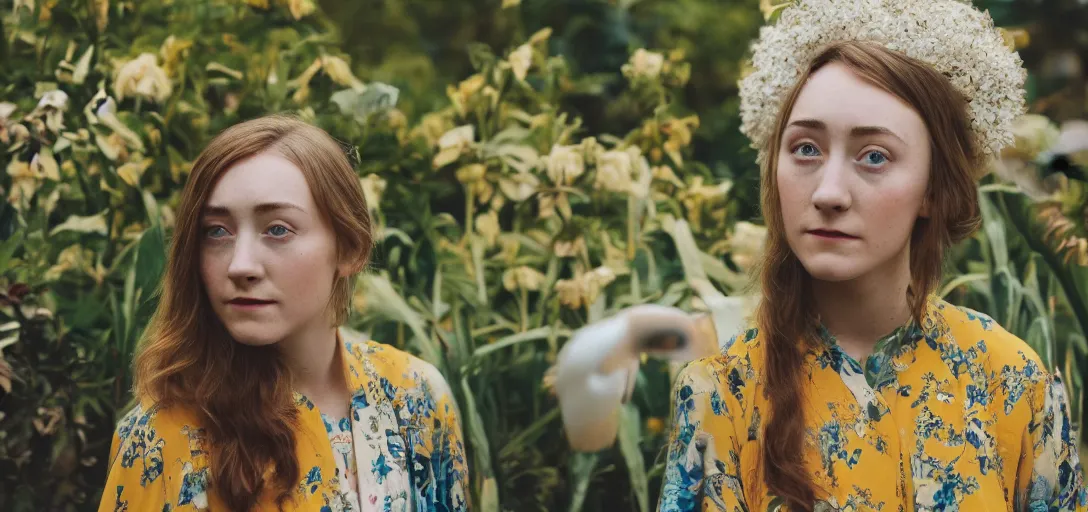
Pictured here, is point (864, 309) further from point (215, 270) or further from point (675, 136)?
point (675, 136)

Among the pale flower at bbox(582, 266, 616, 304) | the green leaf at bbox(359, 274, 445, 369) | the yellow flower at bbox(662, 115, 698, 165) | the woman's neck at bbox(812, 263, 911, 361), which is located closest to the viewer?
the woman's neck at bbox(812, 263, 911, 361)

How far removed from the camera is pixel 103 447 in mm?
2637

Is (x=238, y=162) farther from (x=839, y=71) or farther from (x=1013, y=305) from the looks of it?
(x=1013, y=305)

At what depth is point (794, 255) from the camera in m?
1.90

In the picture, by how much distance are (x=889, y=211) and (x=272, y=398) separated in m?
0.92

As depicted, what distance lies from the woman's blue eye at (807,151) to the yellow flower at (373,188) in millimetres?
1120

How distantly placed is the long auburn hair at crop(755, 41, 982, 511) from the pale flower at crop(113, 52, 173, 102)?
1335 millimetres

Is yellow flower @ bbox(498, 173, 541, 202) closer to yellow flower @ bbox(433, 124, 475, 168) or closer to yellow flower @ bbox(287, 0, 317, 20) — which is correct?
yellow flower @ bbox(433, 124, 475, 168)

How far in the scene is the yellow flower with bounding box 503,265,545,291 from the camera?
273 centimetres

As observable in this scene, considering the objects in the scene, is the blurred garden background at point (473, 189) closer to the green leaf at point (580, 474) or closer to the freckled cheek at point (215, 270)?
the green leaf at point (580, 474)

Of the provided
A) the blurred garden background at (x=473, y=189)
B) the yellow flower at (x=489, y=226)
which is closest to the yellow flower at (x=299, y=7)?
the blurred garden background at (x=473, y=189)

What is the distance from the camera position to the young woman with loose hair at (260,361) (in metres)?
1.78

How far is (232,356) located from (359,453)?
0.24 meters

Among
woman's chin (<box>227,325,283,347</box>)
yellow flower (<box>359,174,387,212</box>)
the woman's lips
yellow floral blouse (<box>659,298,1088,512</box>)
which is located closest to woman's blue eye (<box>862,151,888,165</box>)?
the woman's lips
